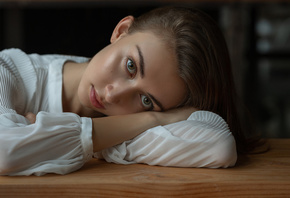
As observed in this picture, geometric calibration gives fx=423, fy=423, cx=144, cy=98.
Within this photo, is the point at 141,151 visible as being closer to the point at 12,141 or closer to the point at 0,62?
the point at 12,141

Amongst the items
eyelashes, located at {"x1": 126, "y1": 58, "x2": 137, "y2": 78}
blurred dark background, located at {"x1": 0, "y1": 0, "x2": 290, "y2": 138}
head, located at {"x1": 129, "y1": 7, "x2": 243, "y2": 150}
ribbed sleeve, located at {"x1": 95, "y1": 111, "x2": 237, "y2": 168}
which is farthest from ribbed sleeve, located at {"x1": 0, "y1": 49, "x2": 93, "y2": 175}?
blurred dark background, located at {"x1": 0, "y1": 0, "x2": 290, "y2": 138}

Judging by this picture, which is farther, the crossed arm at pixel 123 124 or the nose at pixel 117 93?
the nose at pixel 117 93

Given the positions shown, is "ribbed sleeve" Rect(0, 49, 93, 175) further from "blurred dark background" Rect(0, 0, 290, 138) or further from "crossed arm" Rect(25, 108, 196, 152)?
"blurred dark background" Rect(0, 0, 290, 138)

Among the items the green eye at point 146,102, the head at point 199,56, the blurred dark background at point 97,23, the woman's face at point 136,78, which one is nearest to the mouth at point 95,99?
the woman's face at point 136,78

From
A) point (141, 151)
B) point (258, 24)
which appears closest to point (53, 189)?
point (141, 151)

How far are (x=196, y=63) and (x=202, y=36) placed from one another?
3.7 inches

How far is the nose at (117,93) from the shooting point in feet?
3.87

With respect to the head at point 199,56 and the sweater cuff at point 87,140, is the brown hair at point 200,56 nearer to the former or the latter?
the head at point 199,56

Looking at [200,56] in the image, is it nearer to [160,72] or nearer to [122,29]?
[160,72]

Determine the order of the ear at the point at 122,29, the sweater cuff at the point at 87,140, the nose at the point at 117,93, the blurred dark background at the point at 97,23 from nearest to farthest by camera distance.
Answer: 1. the sweater cuff at the point at 87,140
2. the nose at the point at 117,93
3. the ear at the point at 122,29
4. the blurred dark background at the point at 97,23

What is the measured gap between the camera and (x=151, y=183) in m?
0.92

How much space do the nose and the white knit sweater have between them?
0.15 meters

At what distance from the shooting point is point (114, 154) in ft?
3.55

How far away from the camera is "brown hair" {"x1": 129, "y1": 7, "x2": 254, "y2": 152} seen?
1.22 metres
